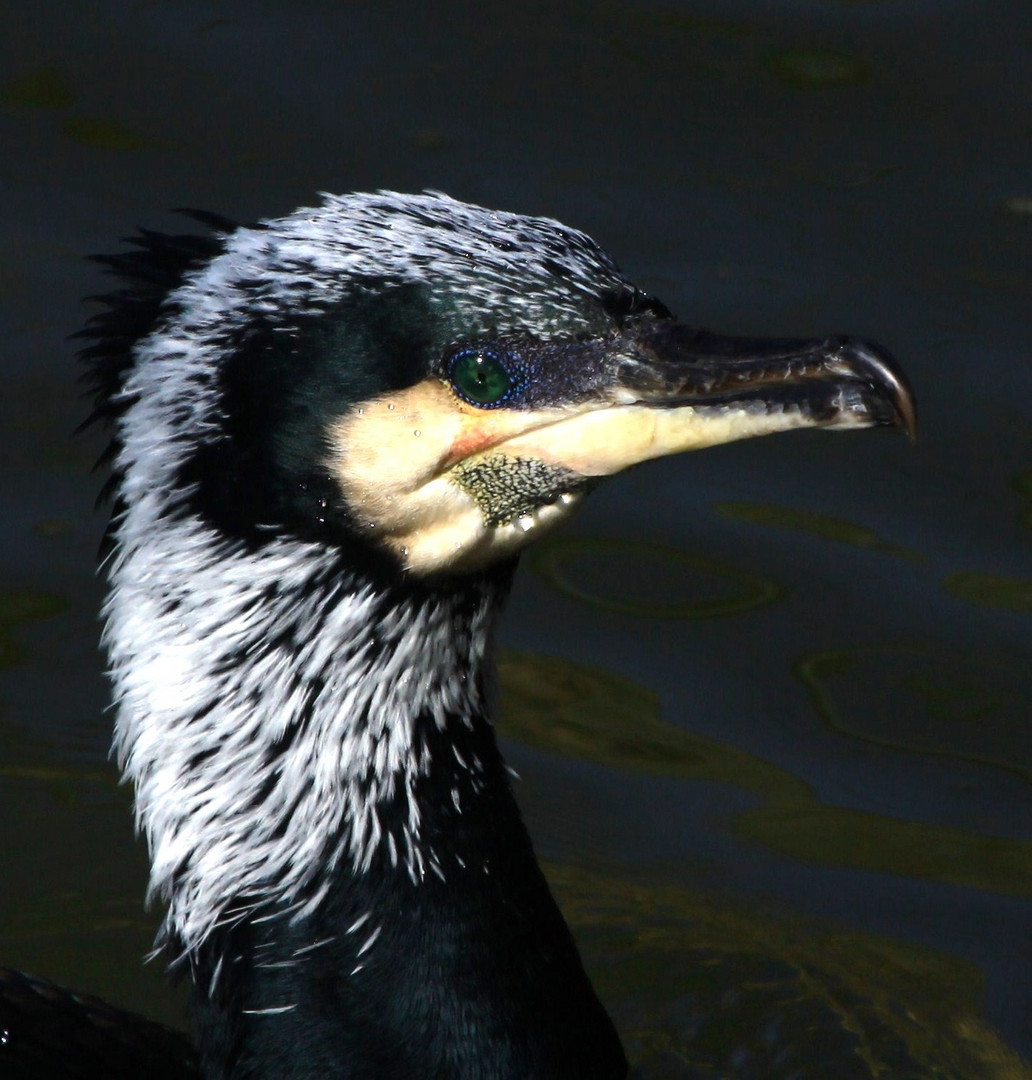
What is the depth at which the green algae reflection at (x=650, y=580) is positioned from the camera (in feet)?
19.2

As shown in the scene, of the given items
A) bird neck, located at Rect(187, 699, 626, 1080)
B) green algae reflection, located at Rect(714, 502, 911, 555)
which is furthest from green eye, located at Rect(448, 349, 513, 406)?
green algae reflection, located at Rect(714, 502, 911, 555)

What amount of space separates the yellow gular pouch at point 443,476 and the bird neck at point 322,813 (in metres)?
0.11

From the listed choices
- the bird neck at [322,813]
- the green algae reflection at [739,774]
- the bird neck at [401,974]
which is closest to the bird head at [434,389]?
the bird neck at [322,813]

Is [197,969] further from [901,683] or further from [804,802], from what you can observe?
[901,683]

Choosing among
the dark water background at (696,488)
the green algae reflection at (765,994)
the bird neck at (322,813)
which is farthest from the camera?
the dark water background at (696,488)

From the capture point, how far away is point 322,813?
3.68 meters

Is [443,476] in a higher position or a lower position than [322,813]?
higher

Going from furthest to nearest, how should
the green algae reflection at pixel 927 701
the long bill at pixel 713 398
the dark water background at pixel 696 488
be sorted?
the green algae reflection at pixel 927 701
the dark water background at pixel 696 488
the long bill at pixel 713 398

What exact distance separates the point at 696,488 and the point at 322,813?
2626mm

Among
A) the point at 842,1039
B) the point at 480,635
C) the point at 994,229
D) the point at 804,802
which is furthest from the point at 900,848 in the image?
the point at 994,229

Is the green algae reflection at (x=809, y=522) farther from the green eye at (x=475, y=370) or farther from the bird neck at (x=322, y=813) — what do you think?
the green eye at (x=475, y=370)

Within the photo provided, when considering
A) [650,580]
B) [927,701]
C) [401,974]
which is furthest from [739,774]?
[401,974]

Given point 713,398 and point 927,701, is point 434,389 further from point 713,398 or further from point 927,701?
point 927,701

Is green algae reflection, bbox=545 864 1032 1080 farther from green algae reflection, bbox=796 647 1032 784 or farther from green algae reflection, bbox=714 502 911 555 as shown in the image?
green algae reflection, bbox=714 502 911 555
